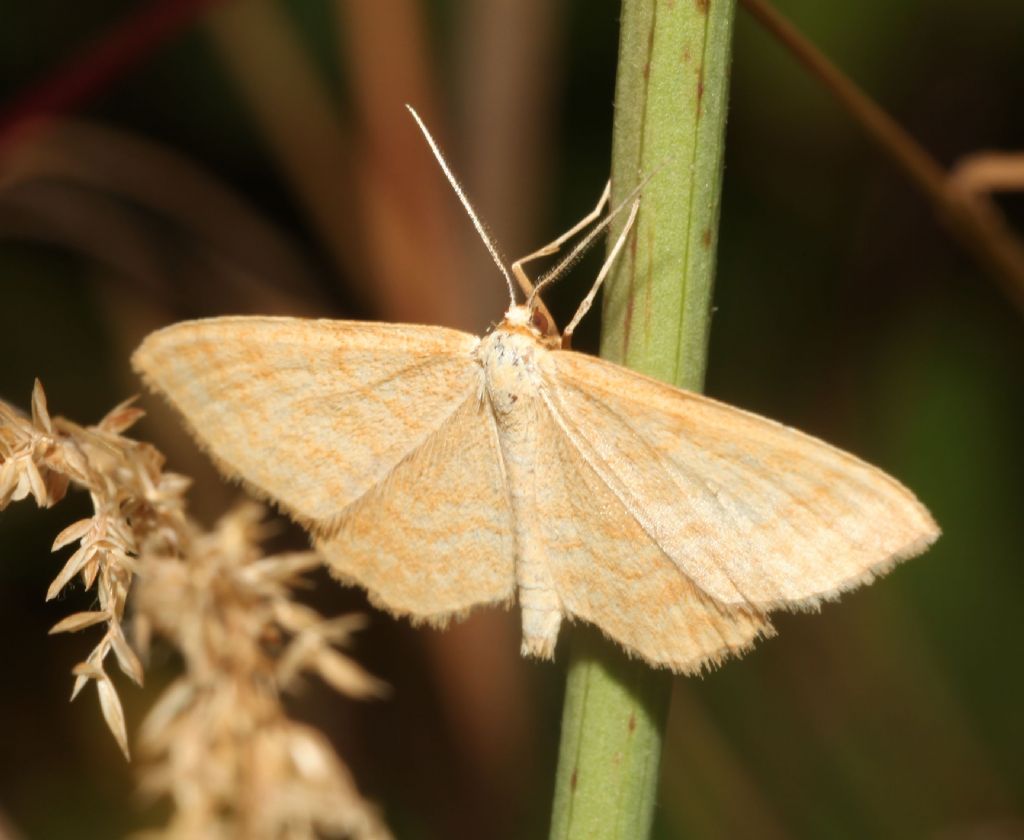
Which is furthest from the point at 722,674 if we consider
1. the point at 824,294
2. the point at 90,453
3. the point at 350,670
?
the point at 90,453

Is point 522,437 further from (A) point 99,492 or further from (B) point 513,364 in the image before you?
(A) point 99,492

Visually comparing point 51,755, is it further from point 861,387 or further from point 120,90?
point 861,387

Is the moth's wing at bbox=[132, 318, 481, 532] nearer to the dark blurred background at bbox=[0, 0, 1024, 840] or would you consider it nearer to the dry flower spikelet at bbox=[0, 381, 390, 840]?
the dry flower spikelet at bbox=[0, 381, 390, 840]

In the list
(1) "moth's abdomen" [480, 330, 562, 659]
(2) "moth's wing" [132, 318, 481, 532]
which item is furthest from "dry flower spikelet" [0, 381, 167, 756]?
(1) "moth's abdomen" [480, 330, 562, 659]

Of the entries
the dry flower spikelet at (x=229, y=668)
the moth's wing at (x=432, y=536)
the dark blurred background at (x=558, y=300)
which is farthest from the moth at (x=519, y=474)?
the dark blurred background at (x=558, y=300)

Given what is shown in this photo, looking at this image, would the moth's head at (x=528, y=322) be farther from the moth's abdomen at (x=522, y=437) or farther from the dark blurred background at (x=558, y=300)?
the dark blurred background at (x=558, y=300)
